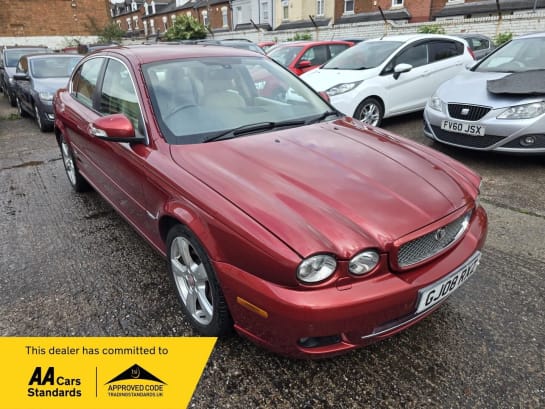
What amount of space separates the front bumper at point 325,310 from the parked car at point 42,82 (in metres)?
7.16

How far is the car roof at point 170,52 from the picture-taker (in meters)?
2.91

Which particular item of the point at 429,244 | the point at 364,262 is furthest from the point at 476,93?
the point at 364,262

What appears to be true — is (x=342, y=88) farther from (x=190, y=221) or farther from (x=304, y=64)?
(x=190, y=221)

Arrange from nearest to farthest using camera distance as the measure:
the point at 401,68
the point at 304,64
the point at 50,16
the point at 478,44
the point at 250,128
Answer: the point at 250,128, the point at 401,68, the point at 304,64, the point at 478,44, the point at 50,16

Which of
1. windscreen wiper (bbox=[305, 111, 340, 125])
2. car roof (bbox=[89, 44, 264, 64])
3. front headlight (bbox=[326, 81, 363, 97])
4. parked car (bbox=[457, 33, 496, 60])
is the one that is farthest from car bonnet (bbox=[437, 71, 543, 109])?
parked car (bbox=[457, 33, 496, 60])

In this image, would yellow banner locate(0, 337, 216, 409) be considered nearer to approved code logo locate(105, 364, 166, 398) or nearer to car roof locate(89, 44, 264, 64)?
approved code logo locate(105, 364, 166, 398)

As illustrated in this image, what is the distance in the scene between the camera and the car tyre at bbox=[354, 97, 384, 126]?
20.5 feet

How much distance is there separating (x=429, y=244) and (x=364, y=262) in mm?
404

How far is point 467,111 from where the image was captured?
4.67 meters

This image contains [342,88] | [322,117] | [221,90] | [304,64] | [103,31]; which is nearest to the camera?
[221,90]

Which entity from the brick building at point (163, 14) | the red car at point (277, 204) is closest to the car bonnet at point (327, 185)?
the red car at point (277, 204)

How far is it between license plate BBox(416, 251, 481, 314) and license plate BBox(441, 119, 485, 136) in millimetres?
2984

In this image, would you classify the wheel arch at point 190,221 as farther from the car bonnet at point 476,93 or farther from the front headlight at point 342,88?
the front headlight at point 342,88

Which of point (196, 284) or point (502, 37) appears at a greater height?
point (502, 37)
